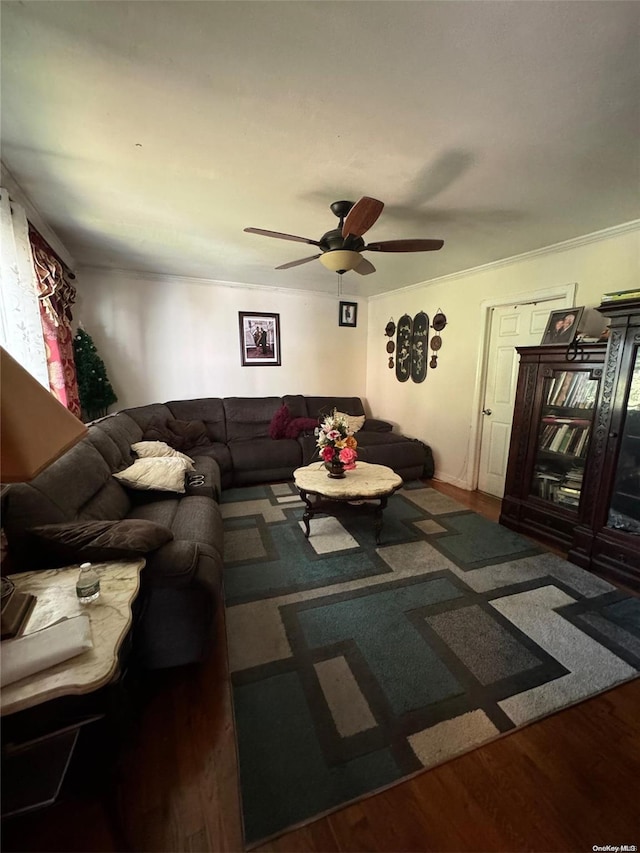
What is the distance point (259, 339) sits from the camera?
4699mm

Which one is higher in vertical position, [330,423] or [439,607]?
[330,423]

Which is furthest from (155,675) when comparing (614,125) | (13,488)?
(614,125)

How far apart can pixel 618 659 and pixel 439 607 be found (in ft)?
2.71

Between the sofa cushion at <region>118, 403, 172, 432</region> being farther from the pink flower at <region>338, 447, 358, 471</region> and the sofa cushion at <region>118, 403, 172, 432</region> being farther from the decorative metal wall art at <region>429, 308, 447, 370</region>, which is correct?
the decorative metal wall art at <region>429, 308, 447, 370</region>

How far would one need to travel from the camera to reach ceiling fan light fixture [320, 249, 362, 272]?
2.12 meters

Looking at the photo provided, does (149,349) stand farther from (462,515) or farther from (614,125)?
(614,125)

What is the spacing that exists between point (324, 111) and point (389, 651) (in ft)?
8.09

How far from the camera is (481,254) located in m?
3.15

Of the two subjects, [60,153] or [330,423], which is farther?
[330,423]

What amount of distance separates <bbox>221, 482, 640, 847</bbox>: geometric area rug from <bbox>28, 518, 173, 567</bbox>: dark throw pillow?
0.77 m

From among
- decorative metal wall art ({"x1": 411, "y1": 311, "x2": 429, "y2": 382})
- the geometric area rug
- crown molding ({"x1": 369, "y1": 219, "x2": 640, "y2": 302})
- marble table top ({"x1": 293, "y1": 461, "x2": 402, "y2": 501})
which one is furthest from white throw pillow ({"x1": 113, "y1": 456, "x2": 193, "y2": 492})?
crown molding ({"x1": 369, "y1": 219, "x2": 640, "y2": 302})

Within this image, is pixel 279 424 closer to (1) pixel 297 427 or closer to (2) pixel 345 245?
(1) pixel 297 427

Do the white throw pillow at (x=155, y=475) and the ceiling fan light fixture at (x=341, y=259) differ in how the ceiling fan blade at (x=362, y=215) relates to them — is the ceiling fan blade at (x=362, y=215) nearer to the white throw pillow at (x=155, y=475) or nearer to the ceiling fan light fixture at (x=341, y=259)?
the ceiling fan light fixture at (x=341, y=259)

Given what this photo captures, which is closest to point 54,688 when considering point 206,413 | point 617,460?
point 617,460
